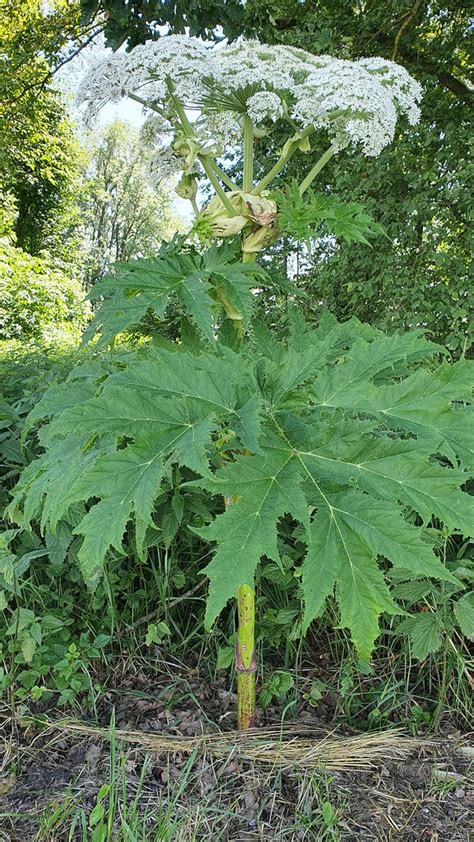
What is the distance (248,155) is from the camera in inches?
63.5

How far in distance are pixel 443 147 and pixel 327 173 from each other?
142cm

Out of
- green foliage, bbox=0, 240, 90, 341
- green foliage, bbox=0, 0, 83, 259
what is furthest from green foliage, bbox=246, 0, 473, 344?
green foliage, bbox=0, 0, 83, 259

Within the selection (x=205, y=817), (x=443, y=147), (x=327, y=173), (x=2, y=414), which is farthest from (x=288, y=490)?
(x=327, y=173)

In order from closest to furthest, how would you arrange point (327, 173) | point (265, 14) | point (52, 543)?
point (52, 543)
point (265, 14)
point (327, 173)

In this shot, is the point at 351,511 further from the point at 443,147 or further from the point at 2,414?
the point at 443,147

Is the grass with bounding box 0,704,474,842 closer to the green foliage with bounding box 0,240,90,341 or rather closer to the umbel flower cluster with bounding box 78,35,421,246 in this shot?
the umbel flower cluster with bounding box 78,35,421,246

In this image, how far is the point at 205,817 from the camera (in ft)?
4.41

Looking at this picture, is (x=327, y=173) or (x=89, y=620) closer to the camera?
(x=89, y=620)

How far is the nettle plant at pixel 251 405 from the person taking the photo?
0.97m

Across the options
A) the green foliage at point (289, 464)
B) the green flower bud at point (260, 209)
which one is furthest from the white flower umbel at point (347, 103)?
the green foliage at point (289, 464)

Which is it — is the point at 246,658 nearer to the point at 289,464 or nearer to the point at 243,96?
the point at 289,464

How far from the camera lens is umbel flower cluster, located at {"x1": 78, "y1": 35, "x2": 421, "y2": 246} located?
4.91ft

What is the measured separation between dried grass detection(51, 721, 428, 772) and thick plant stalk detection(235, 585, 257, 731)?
46mm

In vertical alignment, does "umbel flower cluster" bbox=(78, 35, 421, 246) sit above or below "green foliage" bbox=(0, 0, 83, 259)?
below
